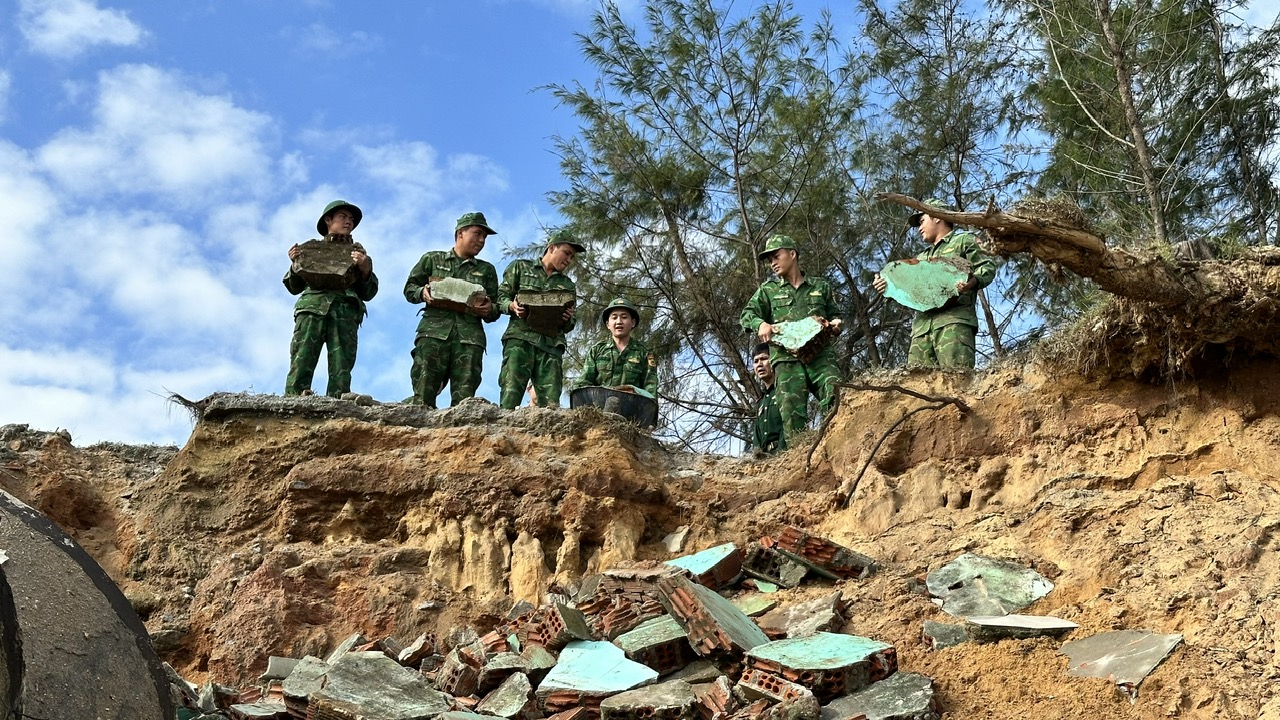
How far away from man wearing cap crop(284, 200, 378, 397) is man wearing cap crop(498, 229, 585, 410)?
3.62ft

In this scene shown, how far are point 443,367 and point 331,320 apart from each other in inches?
35.9

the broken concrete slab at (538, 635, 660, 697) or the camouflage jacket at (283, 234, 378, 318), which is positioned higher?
the camouflage jacket at (283, 234, 378, 318)

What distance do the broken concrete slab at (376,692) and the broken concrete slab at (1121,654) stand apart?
9.93ft

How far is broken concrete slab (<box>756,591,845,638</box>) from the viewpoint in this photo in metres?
7.36

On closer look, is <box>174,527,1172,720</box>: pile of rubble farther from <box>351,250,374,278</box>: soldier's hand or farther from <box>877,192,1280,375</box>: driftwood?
<box>351,250,374,278</box>: soldier's hand

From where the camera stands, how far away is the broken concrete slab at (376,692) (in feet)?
21.9

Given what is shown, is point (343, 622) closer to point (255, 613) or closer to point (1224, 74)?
point (255, 613)

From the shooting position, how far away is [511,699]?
682 centimetres

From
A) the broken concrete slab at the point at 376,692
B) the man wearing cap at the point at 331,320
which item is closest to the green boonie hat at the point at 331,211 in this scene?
the man wearing cap at the point at 331,320

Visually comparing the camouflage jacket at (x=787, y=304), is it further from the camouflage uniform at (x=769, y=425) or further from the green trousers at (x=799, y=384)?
the camouflage uniform at (x=769, y=425)

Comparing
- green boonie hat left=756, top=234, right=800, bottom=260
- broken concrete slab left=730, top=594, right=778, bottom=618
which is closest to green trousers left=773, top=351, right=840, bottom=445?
green boonie hat left=756, top=234, right=800, bottom=260

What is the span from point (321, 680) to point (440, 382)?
4116 mm

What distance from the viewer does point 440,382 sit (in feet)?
35.6

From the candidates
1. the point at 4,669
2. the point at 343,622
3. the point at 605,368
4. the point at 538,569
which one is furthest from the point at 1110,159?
the point at 4,669
